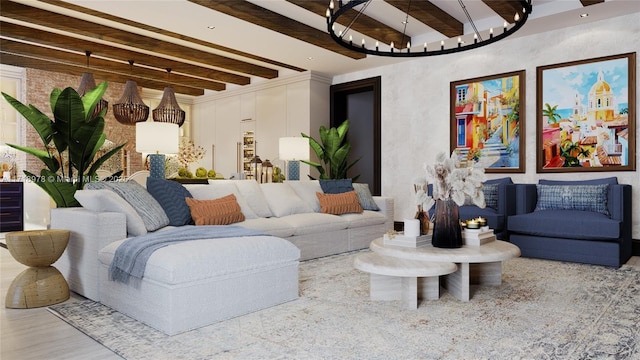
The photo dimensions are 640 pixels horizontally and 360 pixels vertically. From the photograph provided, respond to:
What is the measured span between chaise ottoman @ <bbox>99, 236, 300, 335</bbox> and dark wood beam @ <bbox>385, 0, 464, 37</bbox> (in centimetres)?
314

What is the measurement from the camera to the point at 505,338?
87.2 inches

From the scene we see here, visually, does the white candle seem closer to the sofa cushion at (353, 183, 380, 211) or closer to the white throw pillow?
the white throw pillow

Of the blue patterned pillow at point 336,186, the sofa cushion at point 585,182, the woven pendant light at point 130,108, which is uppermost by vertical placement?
the woven pendant light at point 130,108

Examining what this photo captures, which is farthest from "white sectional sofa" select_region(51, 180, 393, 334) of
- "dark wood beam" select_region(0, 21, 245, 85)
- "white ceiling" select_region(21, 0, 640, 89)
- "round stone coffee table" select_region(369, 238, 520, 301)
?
"dark wood beam" select_region(0, 21, 245, 85)

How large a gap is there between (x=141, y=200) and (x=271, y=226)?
1172mm

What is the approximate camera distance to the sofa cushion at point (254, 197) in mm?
4305

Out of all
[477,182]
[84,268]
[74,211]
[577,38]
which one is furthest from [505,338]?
[577,38]

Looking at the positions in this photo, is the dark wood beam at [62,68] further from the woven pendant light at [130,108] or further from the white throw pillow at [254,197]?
the white throw pillow at [254,197]

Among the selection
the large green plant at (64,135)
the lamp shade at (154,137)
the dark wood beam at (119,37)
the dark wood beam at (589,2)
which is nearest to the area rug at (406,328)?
the large green plant at (64,135)

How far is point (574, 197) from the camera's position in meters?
4.52

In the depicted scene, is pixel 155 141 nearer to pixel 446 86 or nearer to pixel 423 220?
pixel 423 220

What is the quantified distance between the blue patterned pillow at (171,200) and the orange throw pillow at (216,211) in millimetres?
66

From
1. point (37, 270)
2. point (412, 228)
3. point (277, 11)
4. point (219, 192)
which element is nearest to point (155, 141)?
point (219, 192)

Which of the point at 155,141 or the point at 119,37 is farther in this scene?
the point at 119,37
